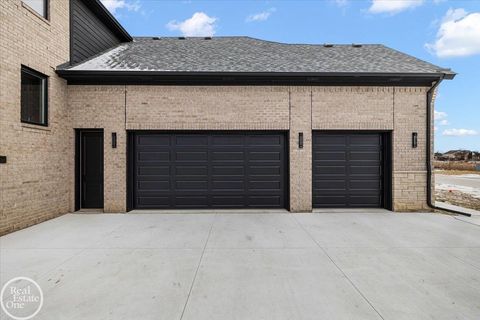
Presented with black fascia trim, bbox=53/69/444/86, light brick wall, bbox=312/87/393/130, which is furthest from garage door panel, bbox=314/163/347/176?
black fascia trim, bbox=53/69/444/86

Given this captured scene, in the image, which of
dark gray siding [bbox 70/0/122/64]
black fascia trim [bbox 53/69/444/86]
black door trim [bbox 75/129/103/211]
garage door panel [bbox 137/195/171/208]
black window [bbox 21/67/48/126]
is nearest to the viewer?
black window [bbox 21/67/48/126]

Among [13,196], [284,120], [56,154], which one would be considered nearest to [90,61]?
[56,154]

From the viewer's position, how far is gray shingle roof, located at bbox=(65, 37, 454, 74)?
879 centimetres

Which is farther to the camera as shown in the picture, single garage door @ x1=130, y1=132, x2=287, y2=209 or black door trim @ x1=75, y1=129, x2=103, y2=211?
single garage door @ x1=130, y1=132, x2=287, y2=209

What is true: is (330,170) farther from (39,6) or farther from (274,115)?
(39,6)

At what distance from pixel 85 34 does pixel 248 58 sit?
21.1 ft

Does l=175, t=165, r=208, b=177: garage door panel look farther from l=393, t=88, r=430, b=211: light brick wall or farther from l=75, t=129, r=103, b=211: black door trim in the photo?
l=393, t=88, r=430, b=211: light brick wall

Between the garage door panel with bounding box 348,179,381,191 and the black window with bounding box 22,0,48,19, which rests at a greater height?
the black window with bounding box 22,0,48,19

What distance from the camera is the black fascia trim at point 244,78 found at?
27.3ft

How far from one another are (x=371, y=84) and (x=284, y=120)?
3.32 metres

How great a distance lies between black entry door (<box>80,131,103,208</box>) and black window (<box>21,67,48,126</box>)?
1.37m

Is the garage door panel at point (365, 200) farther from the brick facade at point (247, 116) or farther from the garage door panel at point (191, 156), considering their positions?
the garage door panel at point (191, 156)

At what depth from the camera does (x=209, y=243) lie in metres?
5.54

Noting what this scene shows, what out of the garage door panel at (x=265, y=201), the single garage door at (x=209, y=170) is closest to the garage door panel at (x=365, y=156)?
the single garage door at (x=209, y=170)
